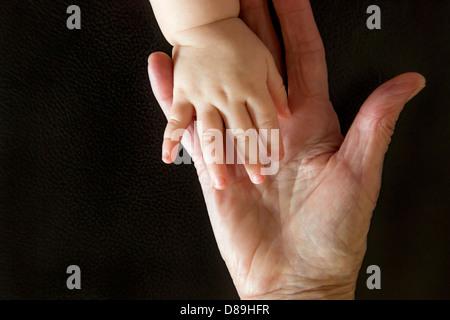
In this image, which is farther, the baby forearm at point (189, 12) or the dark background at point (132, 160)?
the dark background at point (132, 160)

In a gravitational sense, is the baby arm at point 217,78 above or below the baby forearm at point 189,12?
below

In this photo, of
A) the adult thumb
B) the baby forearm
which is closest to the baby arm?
the baby forearm

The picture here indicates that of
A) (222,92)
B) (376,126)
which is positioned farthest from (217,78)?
(376,126)

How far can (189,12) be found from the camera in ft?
1.77

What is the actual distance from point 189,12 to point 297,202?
0.31 metres

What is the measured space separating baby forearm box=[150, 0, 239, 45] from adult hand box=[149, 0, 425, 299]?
51 mm

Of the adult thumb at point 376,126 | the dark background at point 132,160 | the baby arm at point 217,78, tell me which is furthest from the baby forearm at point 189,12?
the adult thumb at point 376,126

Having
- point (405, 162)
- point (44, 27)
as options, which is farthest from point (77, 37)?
point (405, 162)

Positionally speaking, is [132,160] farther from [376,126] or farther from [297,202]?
[376,126]

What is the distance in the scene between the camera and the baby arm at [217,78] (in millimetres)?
538

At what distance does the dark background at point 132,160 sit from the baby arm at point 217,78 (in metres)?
0.14

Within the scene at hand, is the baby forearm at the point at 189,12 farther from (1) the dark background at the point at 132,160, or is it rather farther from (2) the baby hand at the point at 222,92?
(1) the dark background at the point at 132,160

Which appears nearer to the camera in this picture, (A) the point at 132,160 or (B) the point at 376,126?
(B) the point at 376,126
